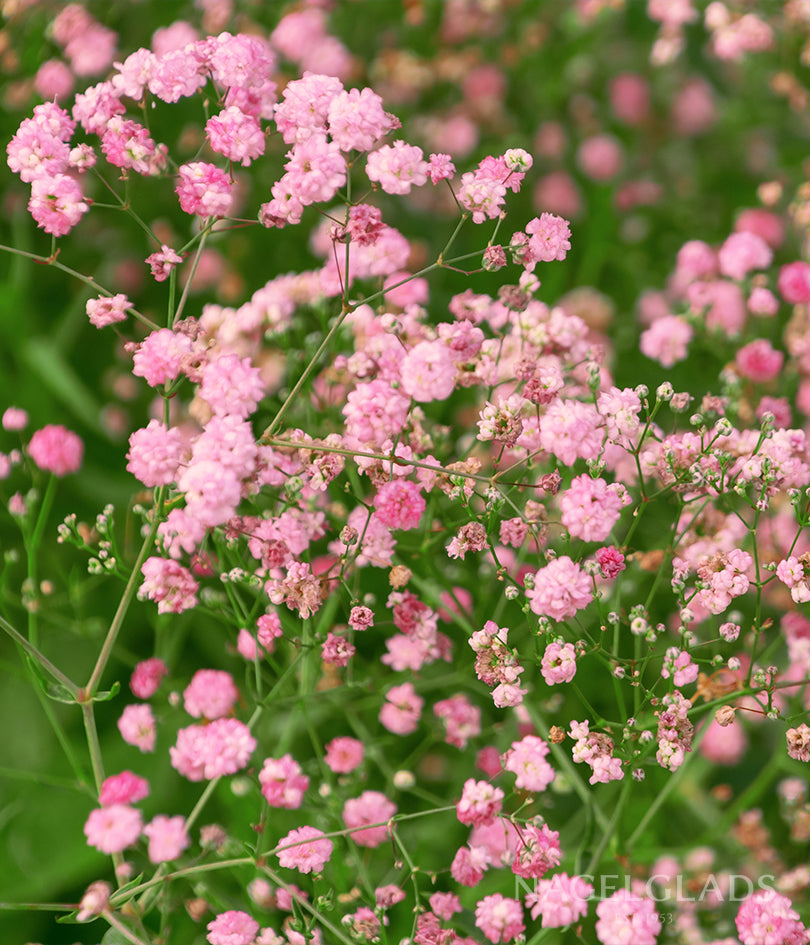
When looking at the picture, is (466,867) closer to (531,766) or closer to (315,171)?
(531,766)

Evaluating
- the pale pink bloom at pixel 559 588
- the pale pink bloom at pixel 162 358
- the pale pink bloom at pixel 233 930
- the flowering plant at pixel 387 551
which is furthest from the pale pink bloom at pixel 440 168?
the pale pink bloom at pixel 233 930

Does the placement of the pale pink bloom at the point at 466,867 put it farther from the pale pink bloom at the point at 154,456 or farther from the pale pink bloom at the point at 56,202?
the pale pink bloom at the point at 56,202

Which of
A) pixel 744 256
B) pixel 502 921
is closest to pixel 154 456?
pixel 502 921

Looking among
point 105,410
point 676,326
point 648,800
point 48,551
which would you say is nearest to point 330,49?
point 105,410

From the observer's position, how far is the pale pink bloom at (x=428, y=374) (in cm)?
115

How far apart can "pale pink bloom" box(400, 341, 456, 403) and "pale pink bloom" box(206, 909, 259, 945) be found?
0.63 m

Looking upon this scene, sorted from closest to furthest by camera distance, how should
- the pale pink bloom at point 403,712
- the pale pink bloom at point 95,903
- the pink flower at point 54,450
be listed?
the pale pink bloom at point 95,903
the pale pink bloom at point 403,712
the pink flower at point 54,450

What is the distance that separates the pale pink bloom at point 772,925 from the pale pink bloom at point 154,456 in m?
0.81

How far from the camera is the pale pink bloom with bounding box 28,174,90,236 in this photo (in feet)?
3.94

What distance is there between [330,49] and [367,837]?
5.75ft

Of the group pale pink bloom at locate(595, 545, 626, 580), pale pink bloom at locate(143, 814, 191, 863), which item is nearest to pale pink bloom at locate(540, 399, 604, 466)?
pale pink bloom at locate(595, 545, 626, 580)

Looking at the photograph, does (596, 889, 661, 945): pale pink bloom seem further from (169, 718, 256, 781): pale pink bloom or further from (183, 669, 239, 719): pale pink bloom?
(183, 669, 239, 719): pale pink bloom

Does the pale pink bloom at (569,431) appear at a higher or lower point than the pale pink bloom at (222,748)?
higher

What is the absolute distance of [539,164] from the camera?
9.05ft
